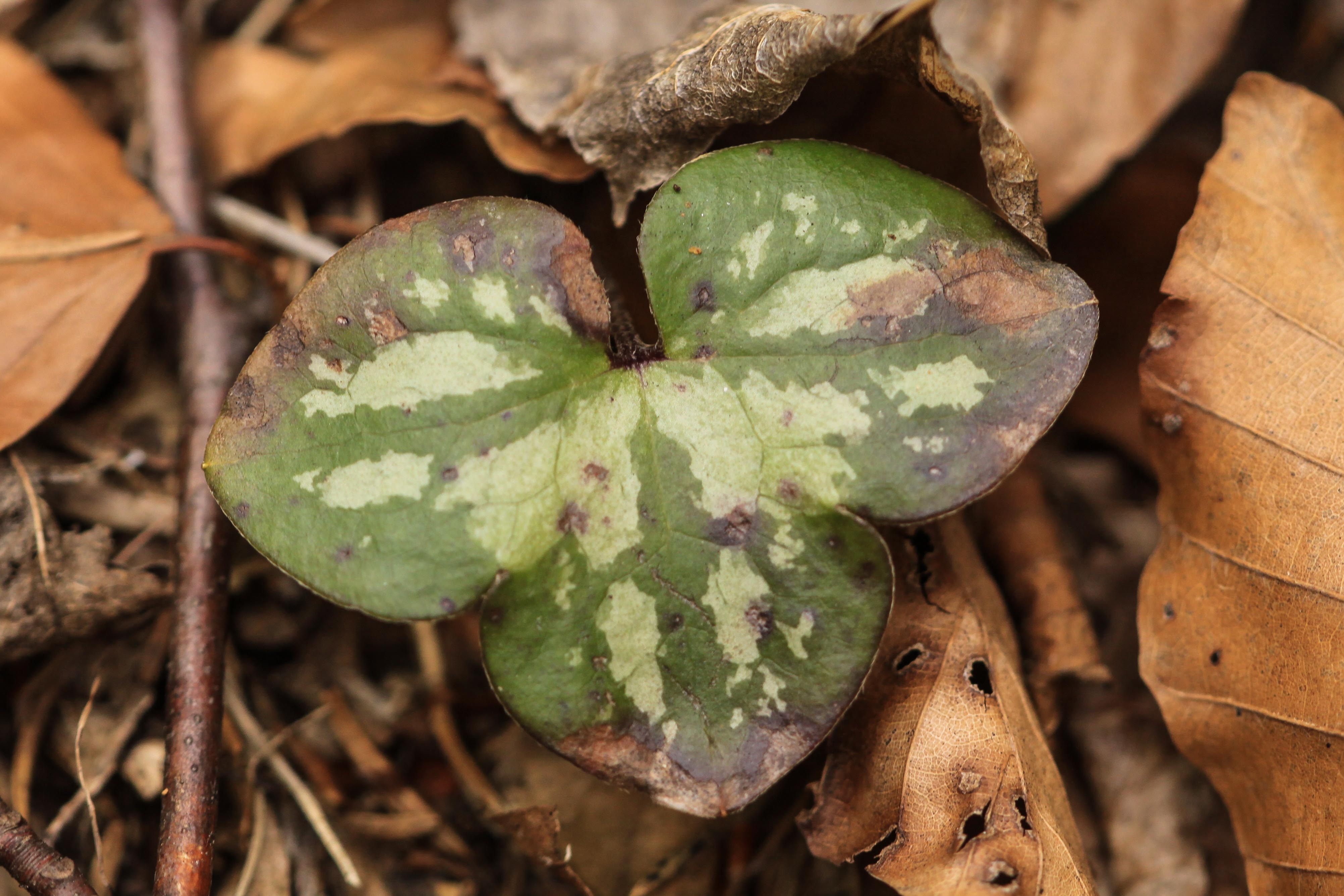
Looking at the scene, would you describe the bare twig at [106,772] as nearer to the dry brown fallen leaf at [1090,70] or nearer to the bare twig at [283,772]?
the bare twig at [283,772]

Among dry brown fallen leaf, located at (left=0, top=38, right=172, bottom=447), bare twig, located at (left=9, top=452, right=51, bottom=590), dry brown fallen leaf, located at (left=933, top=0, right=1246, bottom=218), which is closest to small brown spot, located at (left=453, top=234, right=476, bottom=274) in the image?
dry brown fallen leaf, located at (left=0, top=38, right=172, bottom=447)

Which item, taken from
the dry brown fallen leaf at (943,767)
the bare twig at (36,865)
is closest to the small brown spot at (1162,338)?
the dry brown fallen leaf at (943,767)

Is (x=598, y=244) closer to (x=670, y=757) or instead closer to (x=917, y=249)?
(x=917, y=249)

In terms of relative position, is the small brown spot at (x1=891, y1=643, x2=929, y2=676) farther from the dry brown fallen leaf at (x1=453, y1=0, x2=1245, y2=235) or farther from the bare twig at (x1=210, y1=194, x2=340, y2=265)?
the bare twig at (x1=210, y1=194, x2=340, y2=265)

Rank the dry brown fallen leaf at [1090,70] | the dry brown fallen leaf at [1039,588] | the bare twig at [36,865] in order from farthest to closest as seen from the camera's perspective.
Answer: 1. the dry brown fallen leaf at [1090,70]
2. the dry brown fallen leaf at [1039,588]
3. the bare twig at [36,865]

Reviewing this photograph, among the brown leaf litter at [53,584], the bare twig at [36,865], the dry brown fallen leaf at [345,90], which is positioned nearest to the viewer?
the bare twig at [36,865]

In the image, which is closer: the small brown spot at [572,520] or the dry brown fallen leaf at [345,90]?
the small brown spot at [572,520]

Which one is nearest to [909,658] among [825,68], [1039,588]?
[1039,588]

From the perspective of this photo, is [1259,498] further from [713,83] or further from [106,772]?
[106,772]
